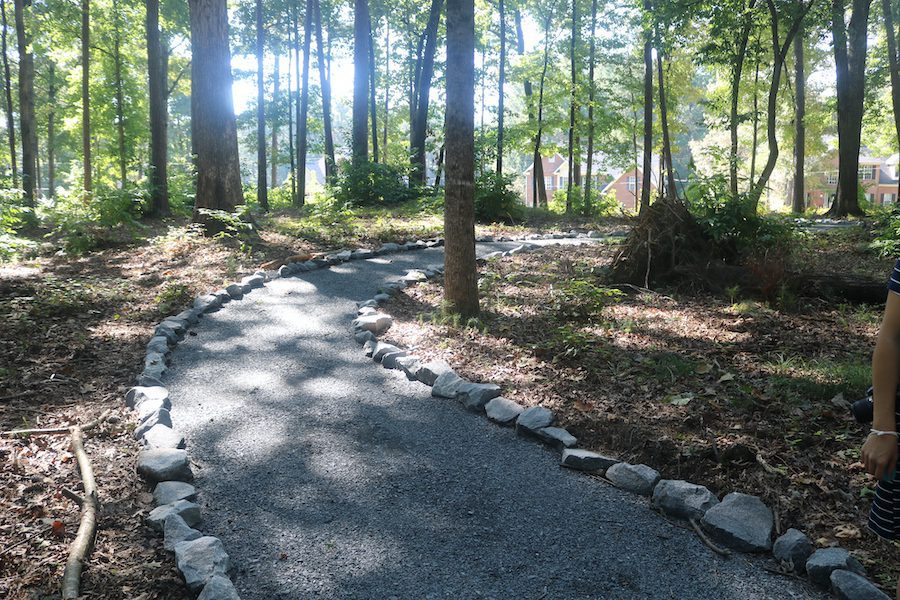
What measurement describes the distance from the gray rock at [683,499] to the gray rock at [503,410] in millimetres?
1112

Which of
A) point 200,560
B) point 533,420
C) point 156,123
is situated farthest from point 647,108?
point 200,560

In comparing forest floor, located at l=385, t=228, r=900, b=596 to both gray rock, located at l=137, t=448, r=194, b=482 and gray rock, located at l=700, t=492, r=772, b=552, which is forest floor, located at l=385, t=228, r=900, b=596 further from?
gray rock, located at l=137, t=448, r=194, b=482

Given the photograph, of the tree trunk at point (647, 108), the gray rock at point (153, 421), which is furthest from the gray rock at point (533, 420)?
the tree trunk at point (647, 108)

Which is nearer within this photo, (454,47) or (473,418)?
(473,418)

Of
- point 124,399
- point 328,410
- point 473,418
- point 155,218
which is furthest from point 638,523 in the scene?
point 155,218

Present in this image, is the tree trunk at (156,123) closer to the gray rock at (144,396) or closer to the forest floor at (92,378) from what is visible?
the forest floor at (92,378)

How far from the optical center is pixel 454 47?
545cm

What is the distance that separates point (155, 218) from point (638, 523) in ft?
45.2

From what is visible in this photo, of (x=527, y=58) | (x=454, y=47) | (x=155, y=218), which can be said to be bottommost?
(x=155, y=218)

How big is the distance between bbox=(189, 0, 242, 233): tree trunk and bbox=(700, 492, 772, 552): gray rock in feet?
30.0

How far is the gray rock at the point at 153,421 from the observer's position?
362 centimetres

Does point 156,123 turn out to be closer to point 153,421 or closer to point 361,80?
point 361,80

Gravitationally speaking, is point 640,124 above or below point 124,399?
above

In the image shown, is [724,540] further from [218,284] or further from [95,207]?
[95,207]
